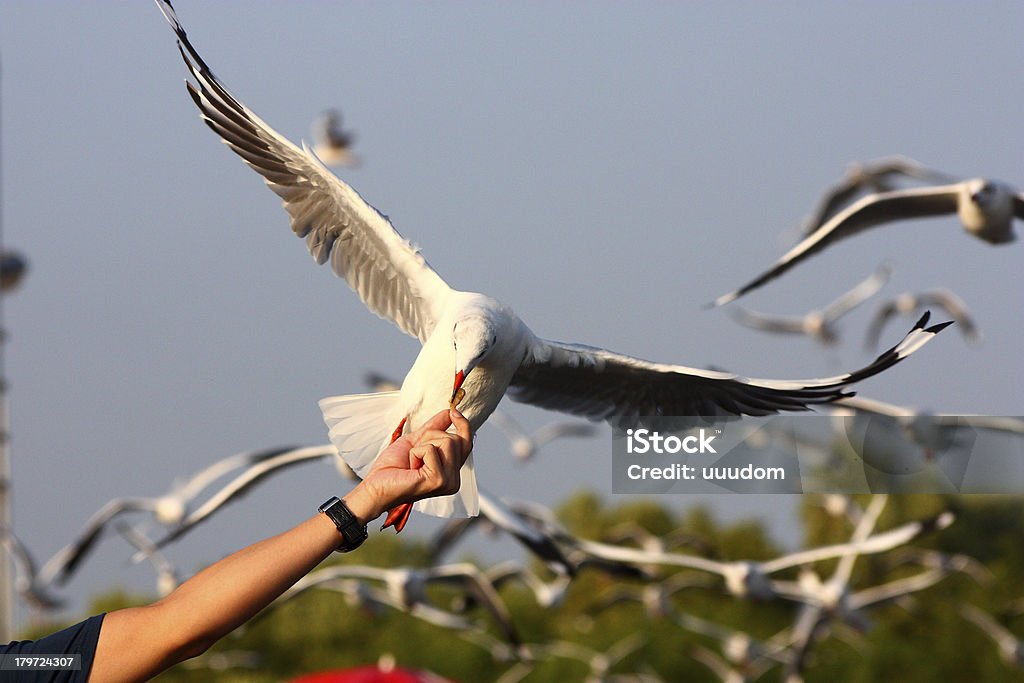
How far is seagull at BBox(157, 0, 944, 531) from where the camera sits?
3.55m

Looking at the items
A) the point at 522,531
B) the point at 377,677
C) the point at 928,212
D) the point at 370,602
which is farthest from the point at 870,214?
the point at 370,602

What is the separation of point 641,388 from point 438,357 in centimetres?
125

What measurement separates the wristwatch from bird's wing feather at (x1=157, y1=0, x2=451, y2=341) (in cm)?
262

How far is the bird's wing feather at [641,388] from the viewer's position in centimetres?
401

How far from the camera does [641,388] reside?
4.66 m

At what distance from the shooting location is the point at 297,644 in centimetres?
2033

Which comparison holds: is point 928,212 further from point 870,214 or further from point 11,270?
point 11,270

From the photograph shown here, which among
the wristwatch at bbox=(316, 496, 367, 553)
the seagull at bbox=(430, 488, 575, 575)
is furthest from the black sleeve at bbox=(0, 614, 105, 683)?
the seagull at bbox=(430, 488, 575, 575)

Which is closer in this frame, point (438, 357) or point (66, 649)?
point (66, 649)

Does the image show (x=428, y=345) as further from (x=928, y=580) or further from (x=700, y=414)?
(x=928, y=580)

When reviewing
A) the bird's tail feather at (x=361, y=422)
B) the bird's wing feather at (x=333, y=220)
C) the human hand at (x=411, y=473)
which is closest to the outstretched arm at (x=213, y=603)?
the human hand at (x=411, y=473)

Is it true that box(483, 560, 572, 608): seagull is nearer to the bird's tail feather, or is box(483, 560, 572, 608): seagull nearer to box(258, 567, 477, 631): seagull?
box(258, 567, 477, 631): seagull

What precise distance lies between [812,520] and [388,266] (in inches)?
1087

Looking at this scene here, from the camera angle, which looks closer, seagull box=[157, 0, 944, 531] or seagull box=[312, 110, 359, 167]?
seagull box=[157, 0, 944, 531]
